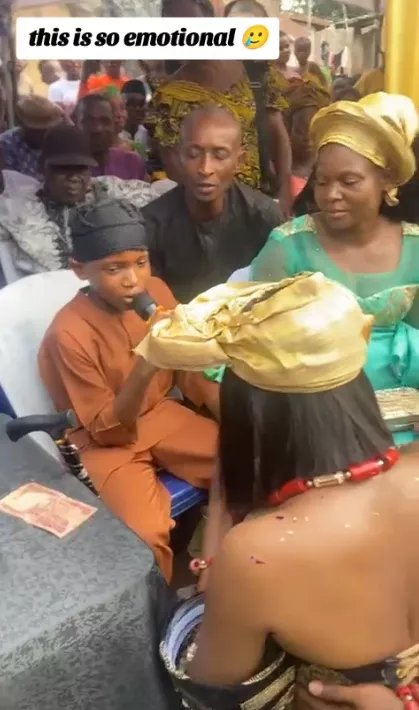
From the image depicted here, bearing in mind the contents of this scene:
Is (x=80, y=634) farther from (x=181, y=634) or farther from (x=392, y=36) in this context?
(x=392, y=36)

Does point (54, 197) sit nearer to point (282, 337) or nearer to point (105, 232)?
point (105, 232)

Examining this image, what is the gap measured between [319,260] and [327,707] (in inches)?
37.6

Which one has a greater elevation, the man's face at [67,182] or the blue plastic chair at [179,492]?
the man's face at [67,182]

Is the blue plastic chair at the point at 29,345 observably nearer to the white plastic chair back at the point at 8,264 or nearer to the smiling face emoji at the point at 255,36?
the white plastic chair back at the point at 8,264

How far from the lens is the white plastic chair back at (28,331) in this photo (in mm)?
1561

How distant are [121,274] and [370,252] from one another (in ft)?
1.88

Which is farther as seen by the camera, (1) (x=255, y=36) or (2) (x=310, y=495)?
(1) (x=255, y=36)

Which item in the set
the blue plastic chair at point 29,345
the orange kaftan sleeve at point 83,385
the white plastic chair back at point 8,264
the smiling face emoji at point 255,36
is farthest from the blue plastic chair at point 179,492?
the smiling face emoji at point 255,36

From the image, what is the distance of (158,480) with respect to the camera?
1549 mm

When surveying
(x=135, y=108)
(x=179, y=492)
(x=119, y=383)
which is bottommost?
(x=179, y=492)

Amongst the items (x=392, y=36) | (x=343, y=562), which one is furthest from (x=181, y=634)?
(x=392, y=36)

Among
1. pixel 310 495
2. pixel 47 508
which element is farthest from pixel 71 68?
pixel 310 495

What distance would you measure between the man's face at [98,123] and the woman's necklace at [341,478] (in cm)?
102

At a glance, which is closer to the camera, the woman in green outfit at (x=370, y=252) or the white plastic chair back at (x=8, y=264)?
the woman in green outfit at (x=370, y=252)
